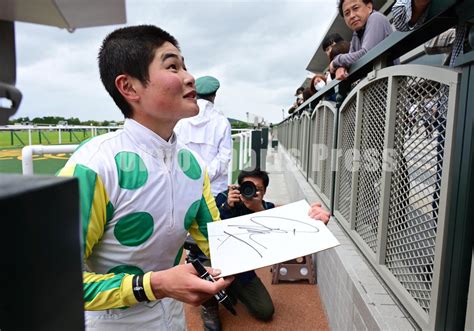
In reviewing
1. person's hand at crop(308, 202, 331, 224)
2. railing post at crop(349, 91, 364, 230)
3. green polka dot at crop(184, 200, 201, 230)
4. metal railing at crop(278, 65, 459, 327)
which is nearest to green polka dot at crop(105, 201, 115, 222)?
green polka dot at crop(184, 200, 201, 230)

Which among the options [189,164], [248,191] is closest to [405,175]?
[248,191]

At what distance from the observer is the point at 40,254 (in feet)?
1.11

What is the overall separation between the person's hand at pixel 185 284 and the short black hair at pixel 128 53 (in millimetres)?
656

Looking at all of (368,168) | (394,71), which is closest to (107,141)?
(394,71)

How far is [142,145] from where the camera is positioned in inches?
52.1

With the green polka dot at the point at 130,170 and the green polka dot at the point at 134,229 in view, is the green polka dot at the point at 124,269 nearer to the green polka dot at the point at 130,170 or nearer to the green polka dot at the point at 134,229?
the green polka dot at the point at 134,229

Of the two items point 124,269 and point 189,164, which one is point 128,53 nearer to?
point 189,164

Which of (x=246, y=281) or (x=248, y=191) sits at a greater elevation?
(x=248, y=191)

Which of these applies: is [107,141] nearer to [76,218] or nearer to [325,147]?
[76,218]

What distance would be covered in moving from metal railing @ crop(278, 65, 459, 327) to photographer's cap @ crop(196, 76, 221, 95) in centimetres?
122

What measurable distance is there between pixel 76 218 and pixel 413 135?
172 centimetres

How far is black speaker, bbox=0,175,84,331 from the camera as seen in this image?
1.03 ft

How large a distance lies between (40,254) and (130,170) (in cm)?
93
